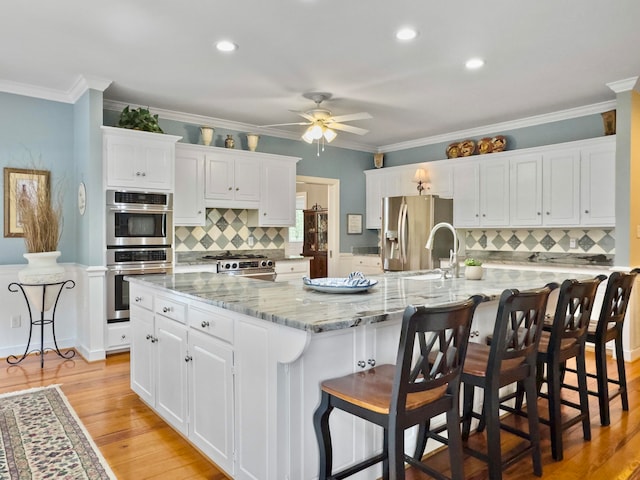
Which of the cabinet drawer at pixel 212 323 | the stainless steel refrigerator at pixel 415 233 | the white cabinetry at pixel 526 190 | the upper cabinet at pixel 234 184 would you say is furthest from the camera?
the stainless steel refrigerator at pixel 415 233

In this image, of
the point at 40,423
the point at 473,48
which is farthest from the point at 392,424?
the point at 473,48

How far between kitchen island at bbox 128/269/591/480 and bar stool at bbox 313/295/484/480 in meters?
0.10

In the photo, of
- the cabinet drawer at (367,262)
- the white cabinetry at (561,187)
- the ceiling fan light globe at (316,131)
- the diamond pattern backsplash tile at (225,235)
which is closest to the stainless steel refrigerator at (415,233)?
the cabinet drawer at (367,262)

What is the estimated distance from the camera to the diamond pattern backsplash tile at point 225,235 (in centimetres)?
533

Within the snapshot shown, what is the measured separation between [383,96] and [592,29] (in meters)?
1.91

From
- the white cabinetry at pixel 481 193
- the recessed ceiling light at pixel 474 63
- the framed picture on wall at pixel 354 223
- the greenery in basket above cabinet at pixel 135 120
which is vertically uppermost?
the recessed ceiling light at pixel 474 63

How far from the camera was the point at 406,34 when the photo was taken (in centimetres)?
314

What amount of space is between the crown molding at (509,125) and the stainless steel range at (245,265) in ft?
9.33

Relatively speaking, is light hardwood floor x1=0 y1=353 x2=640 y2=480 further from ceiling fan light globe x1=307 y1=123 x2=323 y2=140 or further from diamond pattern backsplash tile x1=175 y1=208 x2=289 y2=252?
ceiling fan light globe x1=307 y1=123 x2=323 y2=140

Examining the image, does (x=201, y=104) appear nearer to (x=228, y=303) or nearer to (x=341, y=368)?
(x=228, y=303)

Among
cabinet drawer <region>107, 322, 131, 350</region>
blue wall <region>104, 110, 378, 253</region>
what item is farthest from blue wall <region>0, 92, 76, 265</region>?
blue wall <region>104, 110, 378, 253</region>

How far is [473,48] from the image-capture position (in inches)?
133

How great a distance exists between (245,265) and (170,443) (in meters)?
2.75

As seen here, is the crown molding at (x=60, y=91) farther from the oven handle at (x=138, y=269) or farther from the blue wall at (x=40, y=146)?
the oven handle at (x=138, y=269)
